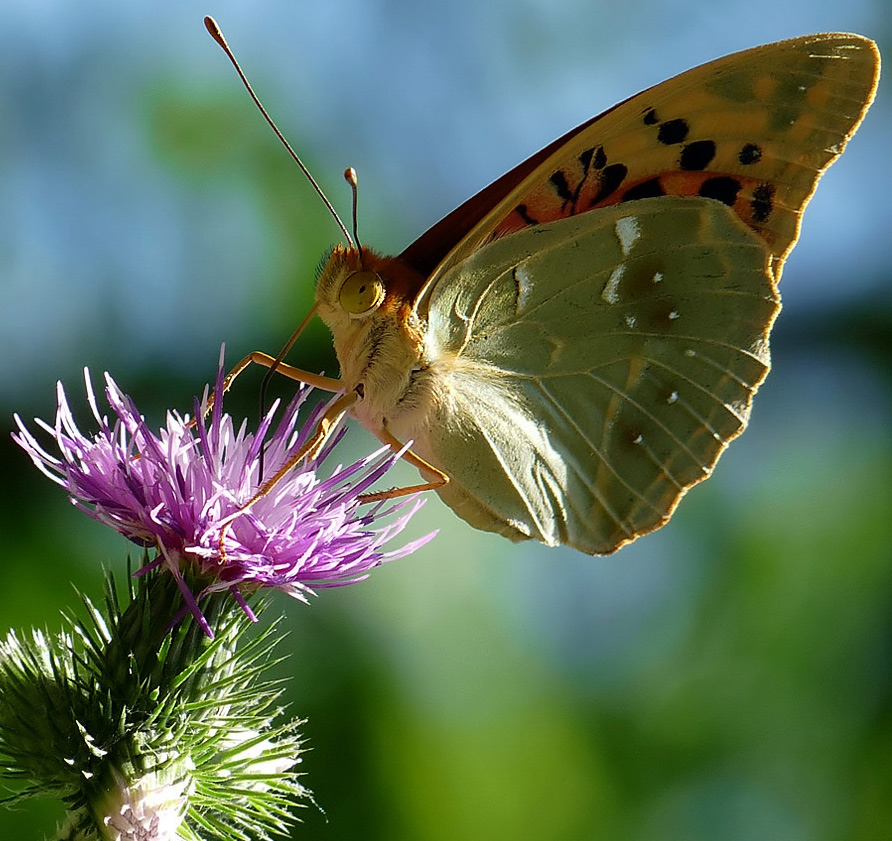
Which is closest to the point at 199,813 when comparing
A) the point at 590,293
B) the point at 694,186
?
the point at 590,293

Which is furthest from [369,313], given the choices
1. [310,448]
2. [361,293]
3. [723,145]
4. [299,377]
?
[723,145]

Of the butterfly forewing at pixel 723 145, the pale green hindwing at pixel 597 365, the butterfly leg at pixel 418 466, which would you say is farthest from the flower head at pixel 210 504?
the butterfly forewing at pixel 723 145

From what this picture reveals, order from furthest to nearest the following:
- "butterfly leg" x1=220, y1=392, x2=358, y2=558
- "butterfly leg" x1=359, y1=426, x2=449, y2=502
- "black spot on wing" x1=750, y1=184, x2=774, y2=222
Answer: "black spot on wing" x1=750, y1=184, x2=774, y2=222, "butterfly leg" x1=359, y1=426, x2=449, y2=502, "butterfly leg" x1=220, y1=392, x2=358, y2=558

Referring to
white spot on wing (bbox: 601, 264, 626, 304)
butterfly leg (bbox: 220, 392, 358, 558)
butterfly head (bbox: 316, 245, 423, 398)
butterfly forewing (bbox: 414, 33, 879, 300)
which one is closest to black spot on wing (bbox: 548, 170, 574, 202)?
butterfly forewing (bbox: 414, 33, 879, 300)

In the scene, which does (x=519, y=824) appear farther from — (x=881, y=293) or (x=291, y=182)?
(x=881, y=293)

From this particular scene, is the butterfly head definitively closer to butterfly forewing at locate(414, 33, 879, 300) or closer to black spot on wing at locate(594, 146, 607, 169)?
butterfly forewing at locate(414, 33, 879, 300)

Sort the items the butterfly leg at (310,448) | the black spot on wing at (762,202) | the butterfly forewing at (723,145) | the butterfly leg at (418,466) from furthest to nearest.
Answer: the black spot on wing at (762,202), the butterfly leg at (418,466), the butterfly forewing at (723,145), the butterfly leg at (310,448)

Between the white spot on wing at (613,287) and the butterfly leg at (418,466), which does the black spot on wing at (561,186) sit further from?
the butterfly leg at (418,466)

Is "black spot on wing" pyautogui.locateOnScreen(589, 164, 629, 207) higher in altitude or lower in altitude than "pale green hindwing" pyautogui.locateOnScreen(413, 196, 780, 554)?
higher
